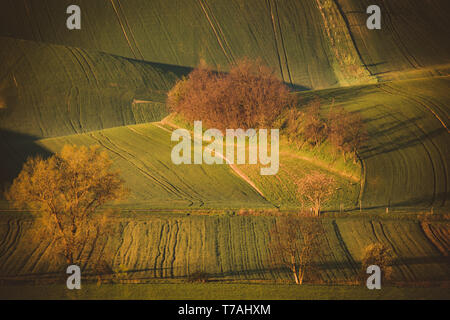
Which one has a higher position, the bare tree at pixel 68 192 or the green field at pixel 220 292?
the bare tree at pixel 68 192

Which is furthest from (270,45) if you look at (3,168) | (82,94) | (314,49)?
(3,168)

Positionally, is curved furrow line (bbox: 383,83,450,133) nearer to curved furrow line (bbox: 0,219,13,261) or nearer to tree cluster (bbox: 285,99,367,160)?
tree cluster (bbox: 285,99,367,160)

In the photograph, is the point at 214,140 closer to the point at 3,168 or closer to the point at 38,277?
the point at 3,168

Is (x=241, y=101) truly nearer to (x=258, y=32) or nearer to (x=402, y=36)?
(x=258, y=32)

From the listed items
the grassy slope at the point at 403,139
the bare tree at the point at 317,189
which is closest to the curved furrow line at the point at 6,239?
the bare tree at the point at 317,189

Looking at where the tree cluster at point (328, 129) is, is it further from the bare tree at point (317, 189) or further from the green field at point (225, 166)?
the bare tree at point (317, 189)

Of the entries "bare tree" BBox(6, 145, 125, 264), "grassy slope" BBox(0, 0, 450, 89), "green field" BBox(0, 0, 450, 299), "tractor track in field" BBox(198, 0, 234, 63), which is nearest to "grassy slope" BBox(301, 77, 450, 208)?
"green field" BBox(0, 0, 450, 299)
